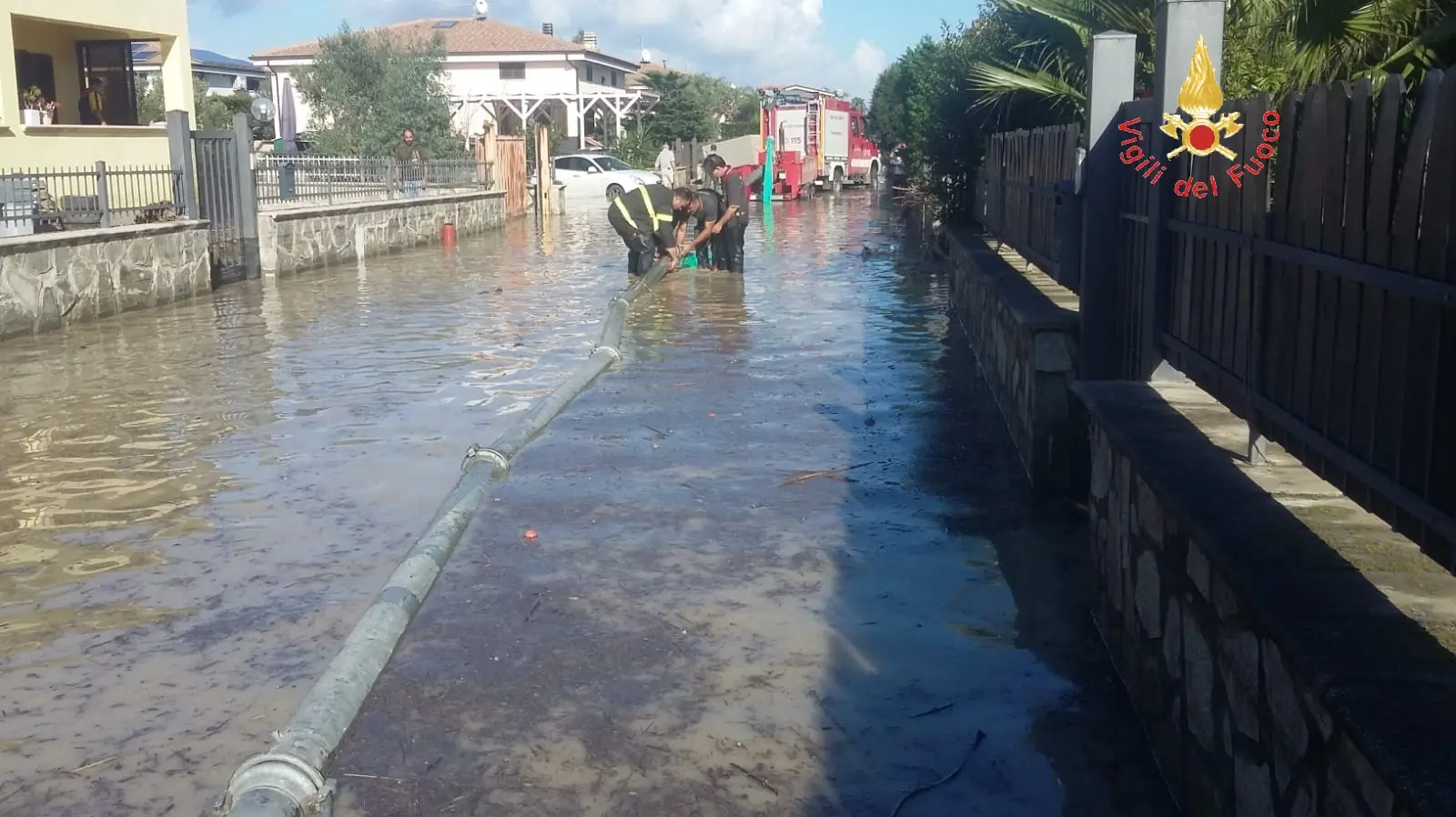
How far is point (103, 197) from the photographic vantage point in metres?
15.7

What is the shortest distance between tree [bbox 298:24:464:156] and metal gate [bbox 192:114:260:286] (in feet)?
61.1

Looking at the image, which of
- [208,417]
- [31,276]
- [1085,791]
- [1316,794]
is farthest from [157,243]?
[1316,794]

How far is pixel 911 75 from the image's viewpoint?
24609 mm

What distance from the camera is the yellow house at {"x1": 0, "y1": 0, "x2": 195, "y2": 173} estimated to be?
834 inches

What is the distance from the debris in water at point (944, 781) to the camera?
165 inches

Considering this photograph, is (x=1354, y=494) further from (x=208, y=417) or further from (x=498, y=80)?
(x=498, y=80)

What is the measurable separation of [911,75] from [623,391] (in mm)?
15609

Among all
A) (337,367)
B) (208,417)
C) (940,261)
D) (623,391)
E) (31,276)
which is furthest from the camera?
(940,261)

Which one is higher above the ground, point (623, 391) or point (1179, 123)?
point (1179, 123)

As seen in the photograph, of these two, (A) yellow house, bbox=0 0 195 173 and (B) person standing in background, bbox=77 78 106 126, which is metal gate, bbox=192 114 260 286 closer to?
(A) yellow house, bbox=0 0 195 173

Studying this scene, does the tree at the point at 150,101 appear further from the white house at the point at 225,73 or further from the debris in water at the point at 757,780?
the debris in water at the point at 757,780

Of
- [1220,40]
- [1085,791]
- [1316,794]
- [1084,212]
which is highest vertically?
[1220,40]

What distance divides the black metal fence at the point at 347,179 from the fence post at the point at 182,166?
1.52 meters

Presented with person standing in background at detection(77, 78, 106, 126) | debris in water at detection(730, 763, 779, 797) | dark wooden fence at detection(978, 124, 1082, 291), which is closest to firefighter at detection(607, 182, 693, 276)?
dark wooden fence at detection(978, 124, 1082, 291)
